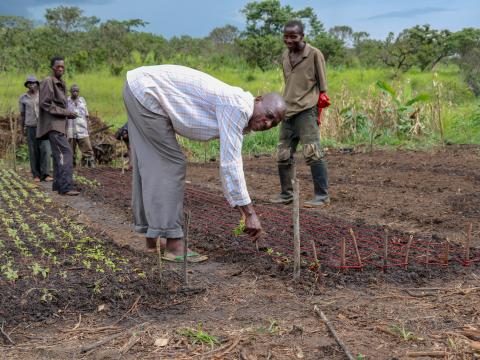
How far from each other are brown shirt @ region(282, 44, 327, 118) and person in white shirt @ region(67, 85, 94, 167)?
4.37 meters

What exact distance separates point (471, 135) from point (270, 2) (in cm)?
1473

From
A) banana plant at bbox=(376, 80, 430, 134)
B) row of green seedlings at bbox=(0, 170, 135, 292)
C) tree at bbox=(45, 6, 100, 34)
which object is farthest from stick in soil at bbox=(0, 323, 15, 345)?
tree at bbox=(45, 6, 100, 34)

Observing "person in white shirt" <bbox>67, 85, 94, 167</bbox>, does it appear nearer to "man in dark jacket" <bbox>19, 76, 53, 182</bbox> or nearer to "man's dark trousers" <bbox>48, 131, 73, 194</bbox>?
"man in dark jacket" <bbox>19, 76, 53, 182</bbox>

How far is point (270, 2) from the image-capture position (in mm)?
24438

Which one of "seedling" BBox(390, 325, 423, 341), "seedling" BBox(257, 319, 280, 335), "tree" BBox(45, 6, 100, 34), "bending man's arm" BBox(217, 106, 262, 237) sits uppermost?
"tree" BBox(45, 6, 100, 34)

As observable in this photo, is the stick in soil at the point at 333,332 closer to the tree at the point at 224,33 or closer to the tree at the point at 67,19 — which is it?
the tree at the point at 67,19

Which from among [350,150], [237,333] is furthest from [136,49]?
[237,333]

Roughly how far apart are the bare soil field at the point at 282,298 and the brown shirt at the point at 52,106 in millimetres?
1501

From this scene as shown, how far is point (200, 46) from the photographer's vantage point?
28922 mm

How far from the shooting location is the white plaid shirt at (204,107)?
345cm

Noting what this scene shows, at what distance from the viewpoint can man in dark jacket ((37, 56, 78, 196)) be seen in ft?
21.9

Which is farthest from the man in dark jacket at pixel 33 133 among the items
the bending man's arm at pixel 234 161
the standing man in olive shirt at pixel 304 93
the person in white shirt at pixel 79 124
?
the bending man's arm at pixel 234 161

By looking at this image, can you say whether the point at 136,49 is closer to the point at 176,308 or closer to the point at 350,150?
the point at 350,150

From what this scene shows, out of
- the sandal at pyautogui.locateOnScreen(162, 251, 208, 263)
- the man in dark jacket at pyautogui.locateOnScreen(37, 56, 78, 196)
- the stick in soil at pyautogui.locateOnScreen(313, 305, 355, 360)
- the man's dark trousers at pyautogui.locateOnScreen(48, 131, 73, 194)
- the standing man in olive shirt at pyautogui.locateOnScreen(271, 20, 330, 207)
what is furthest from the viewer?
the man's dark trousers at pyautogui.locateOnScreen(48, 131, 73, 194)
